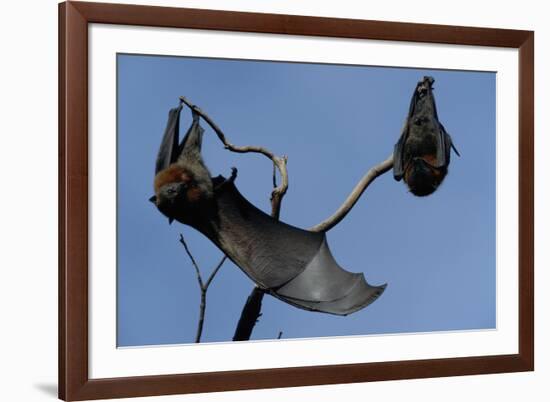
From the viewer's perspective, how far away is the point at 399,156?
2.66 meters

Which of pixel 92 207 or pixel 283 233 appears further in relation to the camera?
pixel 283 233

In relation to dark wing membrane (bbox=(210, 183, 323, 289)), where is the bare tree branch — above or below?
below

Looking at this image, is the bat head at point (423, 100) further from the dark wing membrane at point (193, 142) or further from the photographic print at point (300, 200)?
the dark wing membrane at point (193, 142)

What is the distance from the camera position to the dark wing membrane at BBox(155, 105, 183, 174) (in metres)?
2.44

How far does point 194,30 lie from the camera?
245cm

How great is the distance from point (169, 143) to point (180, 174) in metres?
0.07

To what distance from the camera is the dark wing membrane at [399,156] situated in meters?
2.65

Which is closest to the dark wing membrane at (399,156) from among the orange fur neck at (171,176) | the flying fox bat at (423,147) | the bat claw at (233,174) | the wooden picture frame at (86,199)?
the flying fox bat at (423,147)

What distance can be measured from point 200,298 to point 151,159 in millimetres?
315

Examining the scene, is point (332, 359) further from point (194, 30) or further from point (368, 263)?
point (194, 30)

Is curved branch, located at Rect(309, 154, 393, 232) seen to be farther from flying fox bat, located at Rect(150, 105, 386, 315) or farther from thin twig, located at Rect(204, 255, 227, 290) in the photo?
thin twig, located at Rect(204, 255, 227, 290)

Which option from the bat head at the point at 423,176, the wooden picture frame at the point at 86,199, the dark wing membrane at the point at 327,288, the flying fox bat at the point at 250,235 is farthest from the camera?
the bat head at the point at 423,176

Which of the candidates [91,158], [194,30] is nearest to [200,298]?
[91,158]

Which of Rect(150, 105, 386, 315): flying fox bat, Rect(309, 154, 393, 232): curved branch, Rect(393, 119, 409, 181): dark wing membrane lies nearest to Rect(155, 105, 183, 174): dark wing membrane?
Rect(150, 105, 386, 315): flying fox bat
